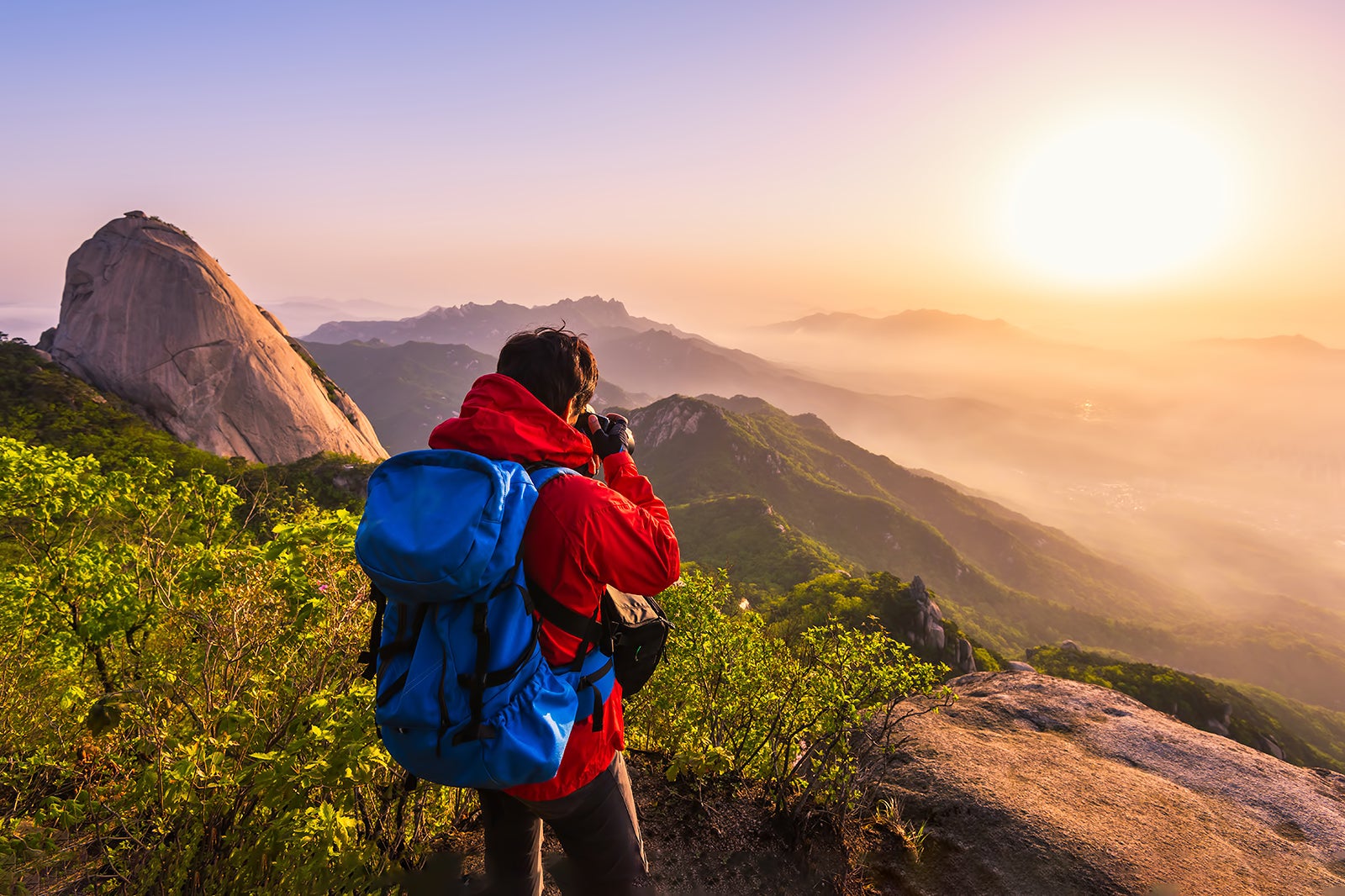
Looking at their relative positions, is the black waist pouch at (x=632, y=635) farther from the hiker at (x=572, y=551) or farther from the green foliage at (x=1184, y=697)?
the green foliage at (x=1184, y=697)

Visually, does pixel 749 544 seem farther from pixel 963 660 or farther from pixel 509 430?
pixel 509 430

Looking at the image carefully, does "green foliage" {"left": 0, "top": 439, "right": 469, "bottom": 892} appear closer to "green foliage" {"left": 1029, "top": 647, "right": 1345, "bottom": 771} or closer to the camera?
the camera

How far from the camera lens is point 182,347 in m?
35.1

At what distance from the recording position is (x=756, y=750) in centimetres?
580

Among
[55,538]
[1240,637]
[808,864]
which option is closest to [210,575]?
[55,538]

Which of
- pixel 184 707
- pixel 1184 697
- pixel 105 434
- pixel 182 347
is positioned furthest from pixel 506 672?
pixel 1184 697

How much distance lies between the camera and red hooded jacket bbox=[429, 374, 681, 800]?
2.21m

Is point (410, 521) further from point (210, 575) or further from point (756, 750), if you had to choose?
point (756, 750)

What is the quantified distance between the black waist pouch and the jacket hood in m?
0.80

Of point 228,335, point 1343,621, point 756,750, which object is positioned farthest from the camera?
point 1343,621

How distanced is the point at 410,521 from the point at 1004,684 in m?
20.7

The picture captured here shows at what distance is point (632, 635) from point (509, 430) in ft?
4.14

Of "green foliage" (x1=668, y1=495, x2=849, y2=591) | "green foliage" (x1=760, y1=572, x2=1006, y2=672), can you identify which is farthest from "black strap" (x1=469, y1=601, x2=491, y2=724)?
"green foliage" (x1=668, y1=495, x2=849, y2=591)

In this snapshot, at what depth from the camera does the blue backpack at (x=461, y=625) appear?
6.40 feet
